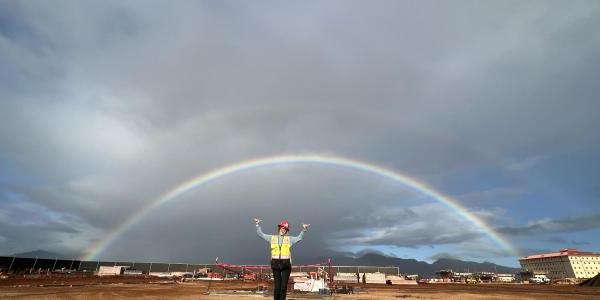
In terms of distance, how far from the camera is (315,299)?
15352 millimetres

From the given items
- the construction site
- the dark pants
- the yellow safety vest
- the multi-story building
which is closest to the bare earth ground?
the construction site

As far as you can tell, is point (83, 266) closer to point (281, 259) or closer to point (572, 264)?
point (281, 259)

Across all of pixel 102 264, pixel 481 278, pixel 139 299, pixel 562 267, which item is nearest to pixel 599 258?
pixel 562 267

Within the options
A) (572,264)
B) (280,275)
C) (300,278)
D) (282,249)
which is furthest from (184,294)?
(572,264)

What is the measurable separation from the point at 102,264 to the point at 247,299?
91184 millimetres

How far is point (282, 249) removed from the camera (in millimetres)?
7656

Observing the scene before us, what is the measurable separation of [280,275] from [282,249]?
22.1 inches

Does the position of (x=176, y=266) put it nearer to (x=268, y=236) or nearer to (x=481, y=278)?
(x=481, y=278)

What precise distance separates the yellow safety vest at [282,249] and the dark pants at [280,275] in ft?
0.33

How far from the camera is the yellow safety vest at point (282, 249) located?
764 centimetres

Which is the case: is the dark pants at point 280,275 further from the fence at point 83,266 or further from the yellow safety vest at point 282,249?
the fence at point 83,266

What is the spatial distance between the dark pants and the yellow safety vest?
0.10 m

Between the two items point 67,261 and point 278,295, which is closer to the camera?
point 278,295

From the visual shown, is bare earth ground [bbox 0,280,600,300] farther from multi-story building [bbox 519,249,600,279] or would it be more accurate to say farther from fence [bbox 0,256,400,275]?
multi-story building [bbox 519,249,600,279]
